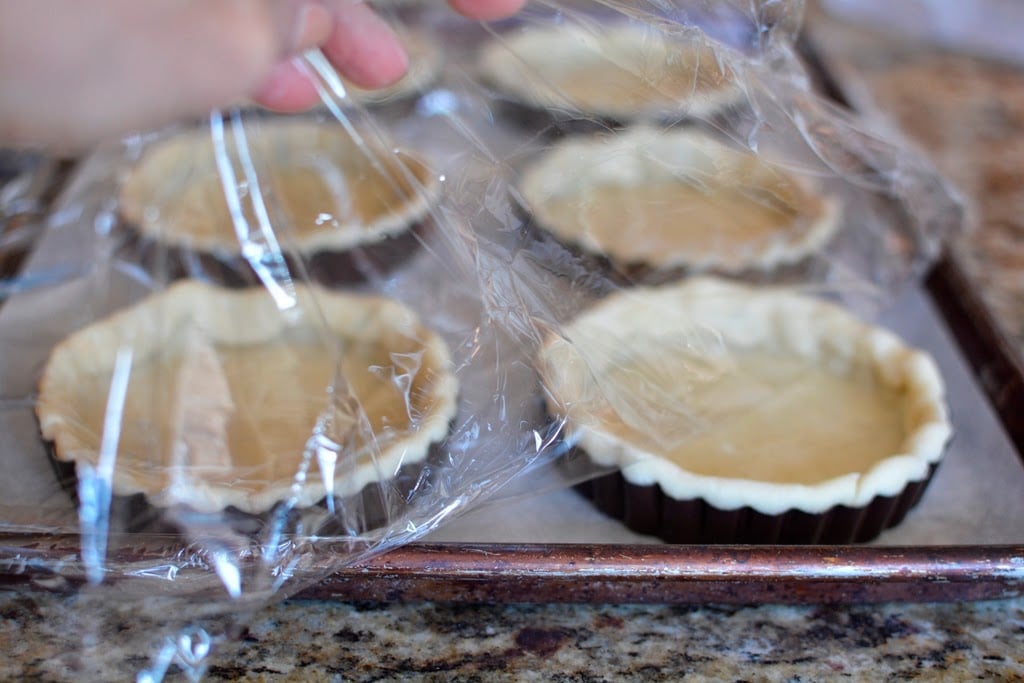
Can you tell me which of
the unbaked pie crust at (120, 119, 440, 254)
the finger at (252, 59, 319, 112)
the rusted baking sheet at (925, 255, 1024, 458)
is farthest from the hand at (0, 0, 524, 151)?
the rusted baking sheet at (925, 255, 1024, 458)

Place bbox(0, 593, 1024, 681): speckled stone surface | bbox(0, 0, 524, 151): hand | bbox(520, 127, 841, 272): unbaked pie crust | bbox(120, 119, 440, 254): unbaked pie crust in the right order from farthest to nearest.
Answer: bbox(120, 119, 440, 254): unbaked pie crust → bbox(520, 127, 841, 272): unbaked pie crust → bbox(0, 593, 1024, 681): speckled stone surface → bbox(0, 0, 524, 151): hand

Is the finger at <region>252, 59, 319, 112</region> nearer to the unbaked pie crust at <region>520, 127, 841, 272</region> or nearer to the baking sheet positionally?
the unbaked pie crust at <region>520, 127, 841, 272</region>

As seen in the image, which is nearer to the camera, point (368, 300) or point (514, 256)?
point (514, 256)

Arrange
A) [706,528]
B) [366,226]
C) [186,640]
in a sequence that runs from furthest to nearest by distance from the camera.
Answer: [366,226]
[706,528]
[186,640]

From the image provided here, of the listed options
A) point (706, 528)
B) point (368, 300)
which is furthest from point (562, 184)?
point (706, 528)

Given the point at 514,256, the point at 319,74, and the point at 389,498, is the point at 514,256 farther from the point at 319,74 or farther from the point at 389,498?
the point at 319,74
